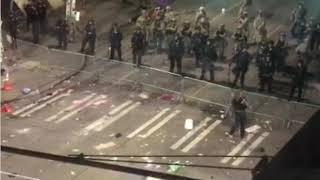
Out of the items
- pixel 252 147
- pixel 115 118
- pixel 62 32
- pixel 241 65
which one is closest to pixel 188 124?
pixel 252 147

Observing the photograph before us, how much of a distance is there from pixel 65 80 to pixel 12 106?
1.97 metres

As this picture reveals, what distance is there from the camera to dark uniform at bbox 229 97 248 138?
17.0 m

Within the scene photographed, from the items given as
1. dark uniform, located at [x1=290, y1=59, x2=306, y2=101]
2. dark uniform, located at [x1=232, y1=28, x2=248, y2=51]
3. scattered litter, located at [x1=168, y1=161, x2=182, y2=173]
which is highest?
dark uniform, located at [x1=232, y1=28, x2=248, y2=51]

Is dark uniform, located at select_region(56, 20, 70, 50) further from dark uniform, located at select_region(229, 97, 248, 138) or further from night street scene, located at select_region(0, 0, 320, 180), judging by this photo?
dark uniform, located at select_region(229, 97, 248, 138)

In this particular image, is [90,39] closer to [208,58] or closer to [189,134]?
[208,58]

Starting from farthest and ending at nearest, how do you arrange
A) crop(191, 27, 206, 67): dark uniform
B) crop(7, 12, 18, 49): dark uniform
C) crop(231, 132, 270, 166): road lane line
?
crop(7, 12, 18, 49): dark uniform < crop(191, 27, 206, 67): dark uniform < crop(231, 132, 270, 166): road lane line

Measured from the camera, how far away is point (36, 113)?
58.5 ft

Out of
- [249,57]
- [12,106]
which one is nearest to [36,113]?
[12,106]

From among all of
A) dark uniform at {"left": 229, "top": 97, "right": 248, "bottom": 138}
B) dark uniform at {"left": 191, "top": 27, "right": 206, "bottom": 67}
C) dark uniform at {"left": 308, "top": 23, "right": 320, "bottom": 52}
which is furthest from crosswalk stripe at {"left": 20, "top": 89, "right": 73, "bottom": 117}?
dark uniform at {"left": 308, "top": 23, "right": 320, "bottom": 52}

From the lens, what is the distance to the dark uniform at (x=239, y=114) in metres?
17.0

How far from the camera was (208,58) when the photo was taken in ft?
63.5

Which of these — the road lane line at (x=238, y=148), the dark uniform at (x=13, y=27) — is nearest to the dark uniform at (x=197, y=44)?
the road lane line at (x=238, y=148)

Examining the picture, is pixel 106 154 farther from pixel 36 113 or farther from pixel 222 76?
pixel 222 76

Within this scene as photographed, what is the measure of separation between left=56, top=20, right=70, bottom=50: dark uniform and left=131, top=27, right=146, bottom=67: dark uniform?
7.14ft
